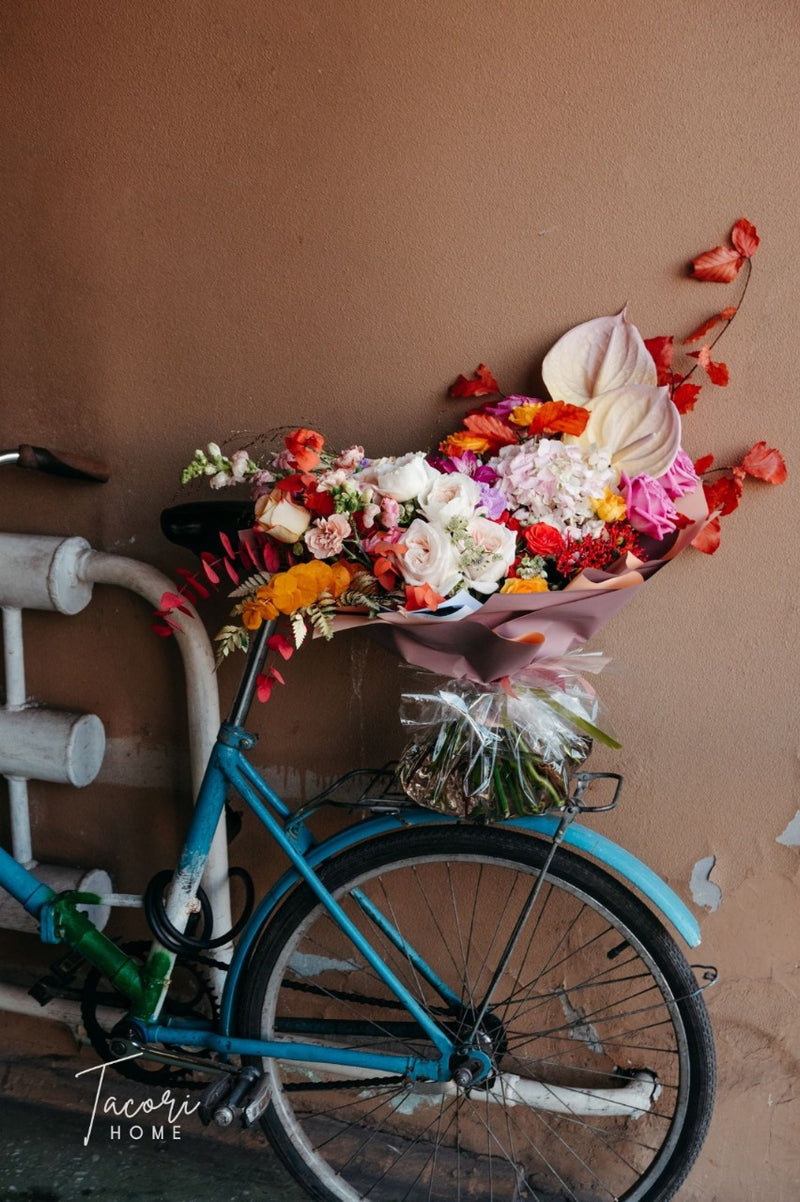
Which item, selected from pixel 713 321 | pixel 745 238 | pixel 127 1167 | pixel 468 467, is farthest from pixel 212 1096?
pixel 745 238

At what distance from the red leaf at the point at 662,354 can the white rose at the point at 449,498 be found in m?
0.47

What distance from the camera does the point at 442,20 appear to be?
1.63m

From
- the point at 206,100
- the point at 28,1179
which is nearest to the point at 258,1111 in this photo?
the point at 28,1179

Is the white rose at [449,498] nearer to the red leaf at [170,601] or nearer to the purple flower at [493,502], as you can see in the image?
the purple flower at [493,502]

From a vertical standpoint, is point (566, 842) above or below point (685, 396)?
below

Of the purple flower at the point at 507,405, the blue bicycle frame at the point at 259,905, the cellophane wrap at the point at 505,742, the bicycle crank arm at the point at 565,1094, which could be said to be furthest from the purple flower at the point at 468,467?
the bicycle crank arm at the point at 565,1094

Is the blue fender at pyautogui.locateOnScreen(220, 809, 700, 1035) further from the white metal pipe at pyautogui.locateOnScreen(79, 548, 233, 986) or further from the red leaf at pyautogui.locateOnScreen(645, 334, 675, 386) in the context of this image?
the red leaf at pyautogui.locateOnScreen(645, 334, 675, 386)

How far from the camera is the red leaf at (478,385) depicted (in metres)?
1.67

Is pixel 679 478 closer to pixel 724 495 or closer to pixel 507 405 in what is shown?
pixel 724 495

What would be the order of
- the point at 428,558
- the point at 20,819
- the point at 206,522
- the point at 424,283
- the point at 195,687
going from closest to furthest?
the point at 428,558 < the point at 206,522 < the point at 424,283 < the point at 195,687 < the point at 20,819

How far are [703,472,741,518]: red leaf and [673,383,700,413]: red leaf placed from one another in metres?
0.15

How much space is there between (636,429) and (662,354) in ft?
0.60

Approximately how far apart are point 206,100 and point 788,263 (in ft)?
3.92

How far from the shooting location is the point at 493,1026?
1.70 m
